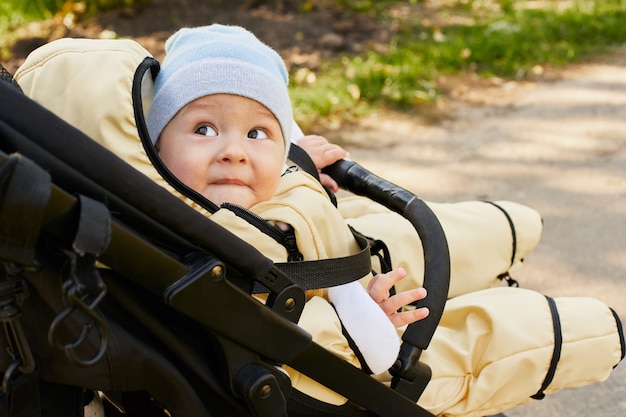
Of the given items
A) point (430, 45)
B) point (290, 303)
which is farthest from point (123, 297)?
point (430, 45)

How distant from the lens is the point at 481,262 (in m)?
2.23

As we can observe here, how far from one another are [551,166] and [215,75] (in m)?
2.63

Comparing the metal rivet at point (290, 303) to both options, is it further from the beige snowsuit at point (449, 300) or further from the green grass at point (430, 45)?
the green grass at point (430, 45)

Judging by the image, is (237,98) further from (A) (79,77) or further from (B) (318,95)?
(B) (318,95)

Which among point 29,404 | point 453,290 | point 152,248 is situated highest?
point 152,248

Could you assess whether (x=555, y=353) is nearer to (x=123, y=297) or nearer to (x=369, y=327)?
(x=369, y=327)

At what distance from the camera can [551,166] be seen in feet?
13.0

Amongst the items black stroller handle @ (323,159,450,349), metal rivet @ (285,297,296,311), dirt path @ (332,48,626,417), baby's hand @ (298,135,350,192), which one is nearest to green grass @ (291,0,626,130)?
dirt path @ (332,48,626,417)

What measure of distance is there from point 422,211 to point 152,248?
2.47 ft

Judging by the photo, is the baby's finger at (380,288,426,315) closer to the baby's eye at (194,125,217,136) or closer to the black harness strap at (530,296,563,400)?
the black harness strap at (530,296,563,400)

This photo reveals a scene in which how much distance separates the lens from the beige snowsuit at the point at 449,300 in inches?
62.1

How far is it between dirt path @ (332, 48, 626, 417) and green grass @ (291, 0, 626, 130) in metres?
0.19

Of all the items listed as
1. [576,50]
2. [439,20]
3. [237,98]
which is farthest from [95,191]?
[439,20]

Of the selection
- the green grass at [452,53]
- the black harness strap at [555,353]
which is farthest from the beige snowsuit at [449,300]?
the green grass at [452,53]
